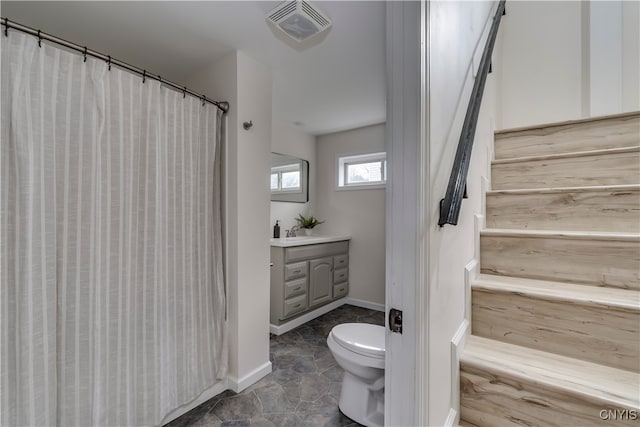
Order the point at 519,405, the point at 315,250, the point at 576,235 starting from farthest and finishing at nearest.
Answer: the point at 315,250 → the point at 576,235 → the point at 519,405

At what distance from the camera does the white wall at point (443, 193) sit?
0.79m

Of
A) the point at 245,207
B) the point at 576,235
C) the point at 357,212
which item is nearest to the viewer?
the point at 576,235

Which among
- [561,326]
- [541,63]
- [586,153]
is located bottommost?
[561,326]

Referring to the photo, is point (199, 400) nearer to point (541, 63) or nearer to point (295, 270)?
point (295, 270)

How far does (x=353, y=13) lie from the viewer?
4.92 feet

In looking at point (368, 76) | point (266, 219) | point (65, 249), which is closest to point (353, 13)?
point (368, 76)

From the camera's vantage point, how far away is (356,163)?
372 centimetres

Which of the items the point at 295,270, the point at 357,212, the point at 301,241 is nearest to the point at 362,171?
the point at 357,212

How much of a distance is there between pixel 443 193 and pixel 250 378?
183cm

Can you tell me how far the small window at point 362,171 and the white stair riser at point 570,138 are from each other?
61.9 inches

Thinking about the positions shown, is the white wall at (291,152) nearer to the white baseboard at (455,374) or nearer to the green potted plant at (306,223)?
the green potted plant at (306,223)

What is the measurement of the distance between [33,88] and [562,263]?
251cm

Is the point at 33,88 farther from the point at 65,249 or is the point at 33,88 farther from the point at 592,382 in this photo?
the point at 592,382

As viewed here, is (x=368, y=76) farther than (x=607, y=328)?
Yes
